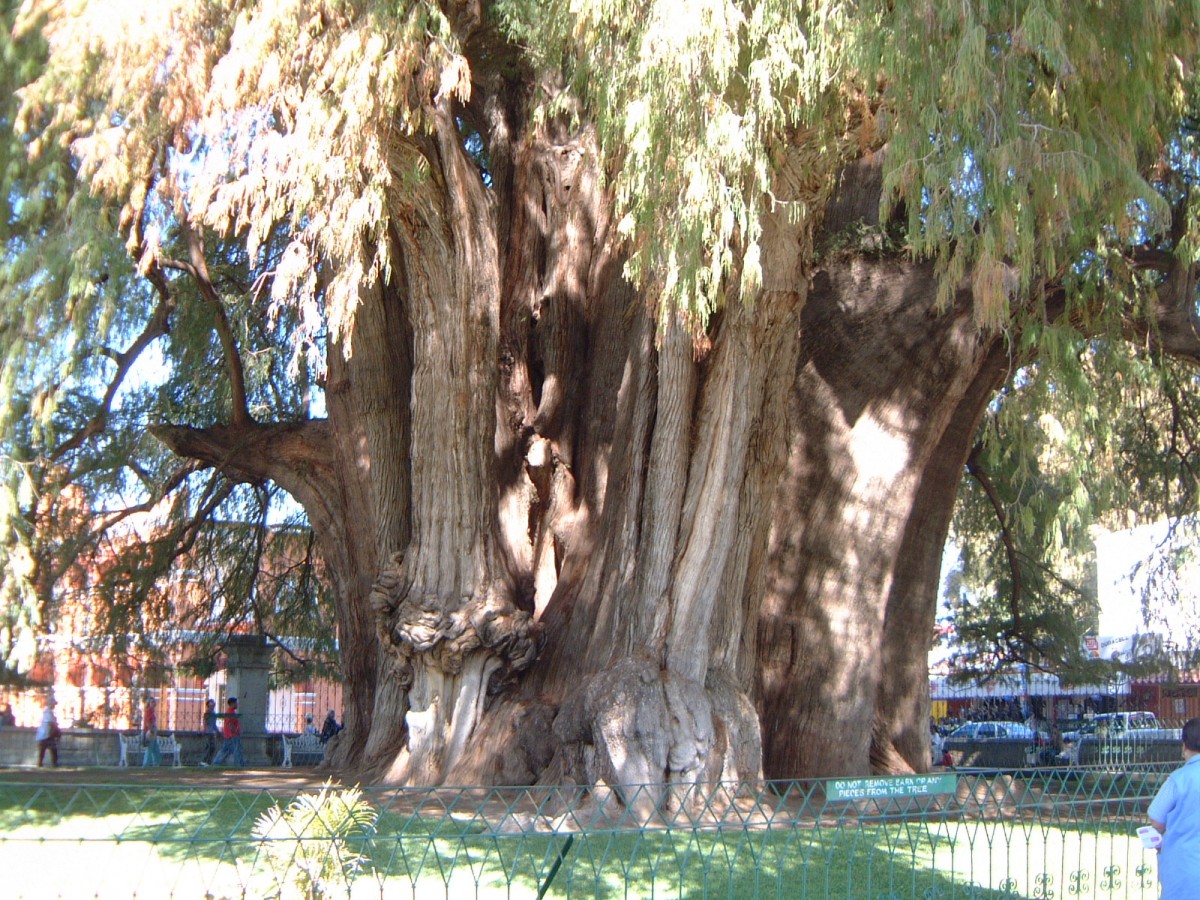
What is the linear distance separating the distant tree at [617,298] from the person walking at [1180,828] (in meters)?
3.32

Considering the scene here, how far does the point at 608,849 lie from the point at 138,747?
15347mm

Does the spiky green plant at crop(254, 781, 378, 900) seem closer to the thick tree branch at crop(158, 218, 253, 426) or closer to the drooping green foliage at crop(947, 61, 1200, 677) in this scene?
the drooping green foliage at crop(947, 61, 1200, 677)

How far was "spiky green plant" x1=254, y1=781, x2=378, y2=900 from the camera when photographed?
16.2 ft

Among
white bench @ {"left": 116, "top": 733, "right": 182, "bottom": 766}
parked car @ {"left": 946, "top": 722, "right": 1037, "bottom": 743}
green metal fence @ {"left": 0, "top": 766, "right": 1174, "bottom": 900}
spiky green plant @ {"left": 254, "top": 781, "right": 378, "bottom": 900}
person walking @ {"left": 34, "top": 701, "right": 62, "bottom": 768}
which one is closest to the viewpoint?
spiky green plant @ {"left": 254, "top": 781, "right": 378, "bottom": 900}

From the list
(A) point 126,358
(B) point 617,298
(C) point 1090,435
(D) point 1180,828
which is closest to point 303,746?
(A) point 126,358

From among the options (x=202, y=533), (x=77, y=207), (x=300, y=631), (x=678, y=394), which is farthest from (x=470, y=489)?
(x=300, y=631)

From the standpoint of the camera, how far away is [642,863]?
292 inches

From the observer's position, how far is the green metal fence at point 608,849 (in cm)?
531

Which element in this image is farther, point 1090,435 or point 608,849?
point 1090,435

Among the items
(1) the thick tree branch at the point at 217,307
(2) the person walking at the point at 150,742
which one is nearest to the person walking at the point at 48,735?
(2) the person walking at the point at 150,742

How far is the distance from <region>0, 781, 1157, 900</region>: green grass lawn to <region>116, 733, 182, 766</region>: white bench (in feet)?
34.5

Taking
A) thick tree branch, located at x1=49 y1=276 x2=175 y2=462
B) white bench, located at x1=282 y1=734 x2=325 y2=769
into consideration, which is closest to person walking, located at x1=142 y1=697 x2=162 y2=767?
white bench, located at x1=282 y1=734 x2=325 y2=769

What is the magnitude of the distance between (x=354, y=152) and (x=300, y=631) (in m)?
11.1

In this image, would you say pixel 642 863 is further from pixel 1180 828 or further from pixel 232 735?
pixel 232 735
